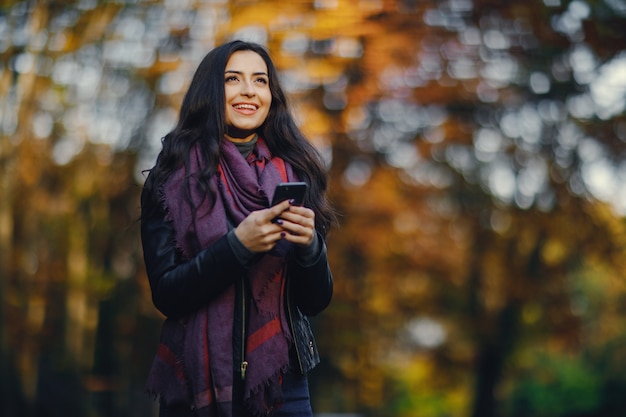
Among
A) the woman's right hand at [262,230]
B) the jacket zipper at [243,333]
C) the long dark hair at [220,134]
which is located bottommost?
the jacket zipper at [243,333]

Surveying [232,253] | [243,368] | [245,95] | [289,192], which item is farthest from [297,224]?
[245,95]

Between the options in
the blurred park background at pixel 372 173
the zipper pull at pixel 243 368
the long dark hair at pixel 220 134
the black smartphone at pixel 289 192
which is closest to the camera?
the black smartphone at pixel 289 192

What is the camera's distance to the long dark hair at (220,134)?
2961mm

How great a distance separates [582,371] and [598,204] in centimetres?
1043

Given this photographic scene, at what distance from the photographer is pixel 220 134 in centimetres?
299

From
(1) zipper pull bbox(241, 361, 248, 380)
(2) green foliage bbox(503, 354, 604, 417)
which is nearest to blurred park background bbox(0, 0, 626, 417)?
(2) green foliage bbox(503, 354, 604, 417)

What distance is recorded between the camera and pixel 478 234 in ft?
58.4

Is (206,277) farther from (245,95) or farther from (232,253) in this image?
(245,95)

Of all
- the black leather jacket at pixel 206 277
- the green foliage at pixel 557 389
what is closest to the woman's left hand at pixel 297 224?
the black leather jacket at pixel 206 277

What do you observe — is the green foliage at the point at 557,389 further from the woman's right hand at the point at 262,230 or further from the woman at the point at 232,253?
the woman's right hand at the point at 262,230

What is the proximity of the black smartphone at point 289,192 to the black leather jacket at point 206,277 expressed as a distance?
8.1 inches

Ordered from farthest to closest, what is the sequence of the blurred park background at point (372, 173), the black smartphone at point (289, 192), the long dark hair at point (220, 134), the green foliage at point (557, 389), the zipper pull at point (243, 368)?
1. the green foliage at point (557, 389)
2. the blurred park background at point (372, 173)
3. the long dark hair at point (220, 134)
4. the zipper pull at point (243, 368)
5. the black smartphone at point (289, 192)

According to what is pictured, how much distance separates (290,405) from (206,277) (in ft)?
1.68

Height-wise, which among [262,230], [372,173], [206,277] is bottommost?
[206,277]
